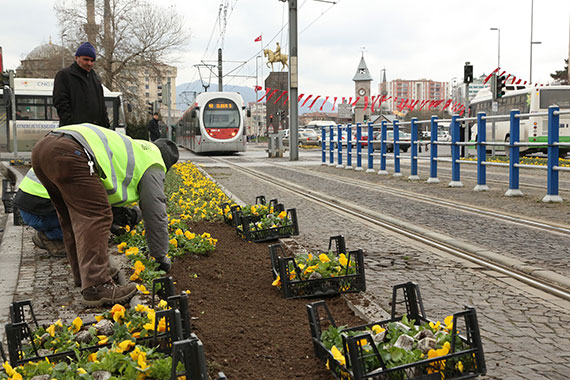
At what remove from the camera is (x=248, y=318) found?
3900mm

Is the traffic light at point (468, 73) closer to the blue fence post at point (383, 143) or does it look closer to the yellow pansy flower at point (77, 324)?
the blue fence post at point (383, 143)

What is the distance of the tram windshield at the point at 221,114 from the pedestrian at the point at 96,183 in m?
30.1

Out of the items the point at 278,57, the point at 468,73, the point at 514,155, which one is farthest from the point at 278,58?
the point at 514,155

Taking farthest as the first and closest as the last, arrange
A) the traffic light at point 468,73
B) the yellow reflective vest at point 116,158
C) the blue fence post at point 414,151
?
the traffic light at point 468,73 < the blue fence post at point 414,151 < the yellow reflective vest at point 116,158

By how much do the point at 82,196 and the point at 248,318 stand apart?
4.19 ft

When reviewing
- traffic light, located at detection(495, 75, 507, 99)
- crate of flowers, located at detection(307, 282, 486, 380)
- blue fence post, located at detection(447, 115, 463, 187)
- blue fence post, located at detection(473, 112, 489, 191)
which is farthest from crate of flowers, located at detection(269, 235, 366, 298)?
traffic light, located at detection(495, 75, 507, 99)

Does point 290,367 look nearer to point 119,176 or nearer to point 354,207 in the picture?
point 119,176

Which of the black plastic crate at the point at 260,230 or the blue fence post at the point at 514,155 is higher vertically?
the blue fence post at the point at 514,155

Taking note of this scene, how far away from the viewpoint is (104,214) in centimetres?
419

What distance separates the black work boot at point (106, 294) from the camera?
4.18 metres

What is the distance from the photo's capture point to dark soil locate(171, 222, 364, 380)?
3074 mm

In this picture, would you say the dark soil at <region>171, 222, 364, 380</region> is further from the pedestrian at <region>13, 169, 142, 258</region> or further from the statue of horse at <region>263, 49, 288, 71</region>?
the statue of horse at <region>263, 49, 288, 71</region>

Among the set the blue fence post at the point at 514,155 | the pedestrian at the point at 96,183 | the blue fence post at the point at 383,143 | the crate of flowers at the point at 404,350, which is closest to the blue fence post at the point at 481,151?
the blue fence post at the point at 514,155

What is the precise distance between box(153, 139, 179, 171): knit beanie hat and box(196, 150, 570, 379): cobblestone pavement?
5.46 feet
